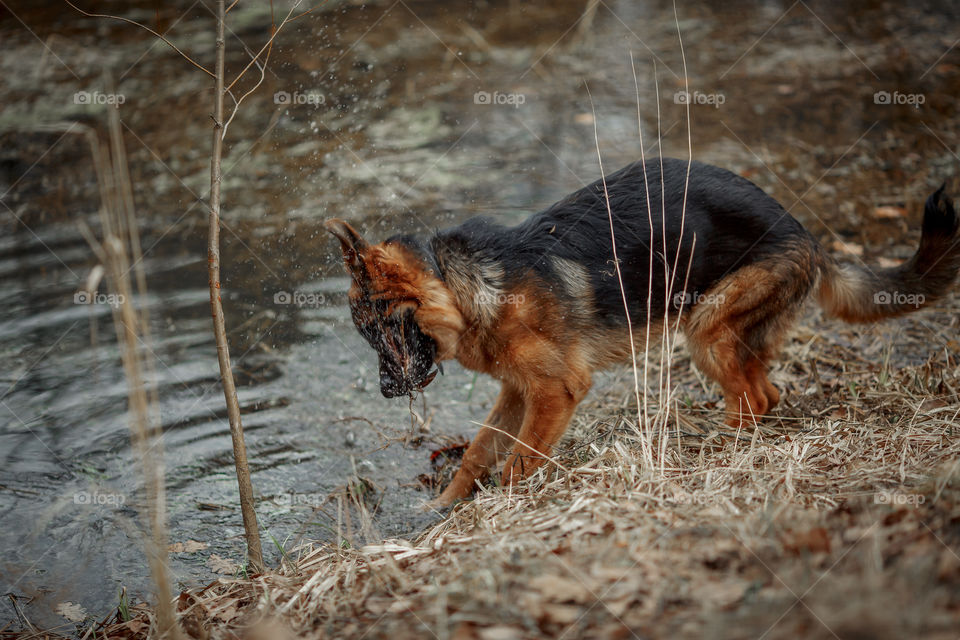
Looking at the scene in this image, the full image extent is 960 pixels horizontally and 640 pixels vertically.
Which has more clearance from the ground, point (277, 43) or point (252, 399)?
point (277, 43)

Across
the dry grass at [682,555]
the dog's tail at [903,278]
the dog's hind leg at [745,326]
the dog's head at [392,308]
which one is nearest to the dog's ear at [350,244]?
the dog's head at [392,308]

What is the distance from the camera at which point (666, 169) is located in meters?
4.81

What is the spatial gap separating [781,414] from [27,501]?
471cm

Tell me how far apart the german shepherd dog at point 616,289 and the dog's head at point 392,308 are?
0.01 m

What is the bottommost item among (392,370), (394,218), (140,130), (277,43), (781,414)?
(781,414)

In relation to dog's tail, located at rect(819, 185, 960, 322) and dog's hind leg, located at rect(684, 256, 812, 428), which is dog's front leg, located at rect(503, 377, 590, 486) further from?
dog's tail, located at rect(819, 185, 960, 322)

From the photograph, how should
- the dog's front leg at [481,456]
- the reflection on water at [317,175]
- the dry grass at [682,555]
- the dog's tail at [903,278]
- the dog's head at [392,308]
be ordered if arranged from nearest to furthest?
the dry grass at [682,555] → the dog's head at [392,308] → the dog's tail at [903,278] → the dog's front leg at [481,456] → the reflection on water at [317,175]

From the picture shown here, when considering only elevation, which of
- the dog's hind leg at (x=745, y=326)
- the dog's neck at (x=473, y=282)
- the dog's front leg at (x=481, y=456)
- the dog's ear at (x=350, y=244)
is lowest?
the dog's front leg at (x=481, y=456)

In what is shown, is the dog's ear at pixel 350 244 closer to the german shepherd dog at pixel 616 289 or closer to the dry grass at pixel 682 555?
the german shepherd dog at pixel 616 289

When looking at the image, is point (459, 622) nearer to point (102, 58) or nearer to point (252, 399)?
point (252, 399)

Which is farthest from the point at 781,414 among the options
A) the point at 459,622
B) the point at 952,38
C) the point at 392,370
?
the point at 952,38

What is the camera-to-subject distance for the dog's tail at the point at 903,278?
4590mm

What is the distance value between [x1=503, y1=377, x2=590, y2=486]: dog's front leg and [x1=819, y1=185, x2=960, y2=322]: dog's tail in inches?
68.6

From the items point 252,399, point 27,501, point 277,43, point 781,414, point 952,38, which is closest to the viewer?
point 27,501
